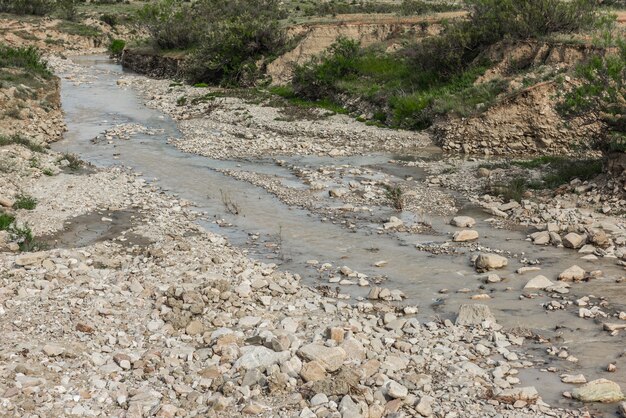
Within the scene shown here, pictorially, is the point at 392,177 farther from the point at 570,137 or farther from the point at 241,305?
the point at 241,305

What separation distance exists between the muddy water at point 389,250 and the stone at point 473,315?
307 mm

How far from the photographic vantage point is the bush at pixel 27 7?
221 ft

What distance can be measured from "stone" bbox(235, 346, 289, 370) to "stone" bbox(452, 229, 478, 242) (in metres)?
7.46

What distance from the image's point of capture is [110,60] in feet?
204

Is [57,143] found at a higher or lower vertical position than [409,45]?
lower

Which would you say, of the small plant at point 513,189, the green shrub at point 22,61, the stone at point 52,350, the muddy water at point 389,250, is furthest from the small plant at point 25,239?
the green shrub at point 22,61

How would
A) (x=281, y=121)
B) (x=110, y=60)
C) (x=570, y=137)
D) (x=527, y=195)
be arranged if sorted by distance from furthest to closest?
(x=110, y=60), (x=281, y=121), (x=570, y=137), (x=527, y=195)

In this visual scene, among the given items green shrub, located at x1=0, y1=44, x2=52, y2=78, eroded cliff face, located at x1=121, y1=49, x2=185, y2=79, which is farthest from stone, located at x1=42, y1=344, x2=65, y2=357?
eroded cliff face, located at x1=121, y1=49, x2=185, y2=79

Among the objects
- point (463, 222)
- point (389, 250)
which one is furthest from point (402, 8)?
point (389, 250)

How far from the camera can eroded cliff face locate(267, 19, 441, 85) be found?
1622 inches

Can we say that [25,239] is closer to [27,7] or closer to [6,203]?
[6,203]

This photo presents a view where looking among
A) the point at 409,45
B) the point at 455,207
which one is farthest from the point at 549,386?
the point at 409,45

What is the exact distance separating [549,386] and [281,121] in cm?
2381

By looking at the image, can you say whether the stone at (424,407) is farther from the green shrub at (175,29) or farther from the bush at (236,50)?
the green shrub at (175,29)
